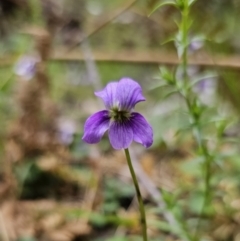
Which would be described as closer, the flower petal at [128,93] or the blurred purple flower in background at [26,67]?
the flower petal at [128,93]

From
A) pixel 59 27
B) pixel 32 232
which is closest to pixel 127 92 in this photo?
pixel 32 232

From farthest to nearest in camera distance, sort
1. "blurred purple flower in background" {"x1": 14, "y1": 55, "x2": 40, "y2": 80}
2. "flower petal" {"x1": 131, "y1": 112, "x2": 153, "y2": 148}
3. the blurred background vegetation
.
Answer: "blurred purple flower in background" {"x1": 14, "y1": 55, "x2": 40, "y2": 80} → the blurred background vegetation → "flower petal" {"x1": 131, "y1": 112, "x2": 153, "y2": 148}

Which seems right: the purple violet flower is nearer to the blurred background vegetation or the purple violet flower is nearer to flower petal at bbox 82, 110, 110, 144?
flower petal at bbox 82, 110, 110, 144

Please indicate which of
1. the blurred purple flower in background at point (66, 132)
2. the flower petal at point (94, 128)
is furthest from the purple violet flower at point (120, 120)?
the blurred purple flower in background at point (66, 132)

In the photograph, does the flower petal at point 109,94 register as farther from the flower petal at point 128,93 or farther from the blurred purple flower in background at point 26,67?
the blurred purple flower in background at point 26,67

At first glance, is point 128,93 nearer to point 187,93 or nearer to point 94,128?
point 94,128

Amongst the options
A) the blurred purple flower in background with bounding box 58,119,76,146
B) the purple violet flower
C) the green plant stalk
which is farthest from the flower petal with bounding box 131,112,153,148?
the blurred purple flower in background with bounding box 58,119,76,146

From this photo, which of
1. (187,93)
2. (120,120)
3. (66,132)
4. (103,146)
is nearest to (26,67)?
(66,132)

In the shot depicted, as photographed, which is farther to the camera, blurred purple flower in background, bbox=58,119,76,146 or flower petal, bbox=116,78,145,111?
blurred purple flower in background, bbox=58,119,76,146
